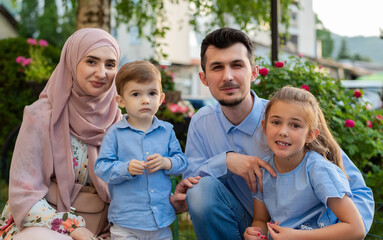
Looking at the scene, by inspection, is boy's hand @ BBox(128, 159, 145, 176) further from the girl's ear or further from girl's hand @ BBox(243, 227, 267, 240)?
the girl's ear

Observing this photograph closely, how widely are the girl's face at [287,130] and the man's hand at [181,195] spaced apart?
623mm

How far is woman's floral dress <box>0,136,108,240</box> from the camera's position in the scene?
95.0 inches

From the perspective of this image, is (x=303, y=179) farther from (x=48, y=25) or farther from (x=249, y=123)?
(x=48, y=25)

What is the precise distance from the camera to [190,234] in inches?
156

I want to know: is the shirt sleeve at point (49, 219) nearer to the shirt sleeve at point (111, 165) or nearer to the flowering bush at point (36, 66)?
the shirt sleeve at point (111, 165)

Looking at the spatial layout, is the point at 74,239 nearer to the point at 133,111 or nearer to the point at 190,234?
the point at 133,111

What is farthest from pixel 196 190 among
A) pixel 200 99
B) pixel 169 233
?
pixel 200 99

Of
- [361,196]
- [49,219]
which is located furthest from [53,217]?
[361,196]

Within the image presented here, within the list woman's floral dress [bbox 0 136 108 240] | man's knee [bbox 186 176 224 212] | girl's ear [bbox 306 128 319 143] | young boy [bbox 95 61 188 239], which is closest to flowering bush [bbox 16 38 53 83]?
woman's floral dress [bbox 0 136 108 240]

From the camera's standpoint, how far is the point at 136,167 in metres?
2.27

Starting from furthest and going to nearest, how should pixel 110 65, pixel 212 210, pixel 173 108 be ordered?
1. pixel 173 108
2. pixel 110 65
3. pixel 212 210

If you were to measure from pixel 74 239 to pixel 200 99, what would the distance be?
29.6 ft

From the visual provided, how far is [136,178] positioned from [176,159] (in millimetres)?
256

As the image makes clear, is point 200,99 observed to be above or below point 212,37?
below
